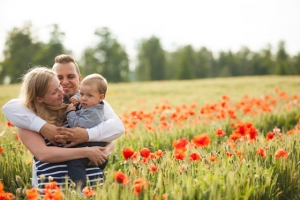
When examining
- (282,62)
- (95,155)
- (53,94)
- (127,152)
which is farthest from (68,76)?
(282,62)

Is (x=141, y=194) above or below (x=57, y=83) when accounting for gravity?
below

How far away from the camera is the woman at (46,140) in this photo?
2662mm

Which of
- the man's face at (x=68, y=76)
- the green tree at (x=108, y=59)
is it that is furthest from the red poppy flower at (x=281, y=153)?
the green tree at (x=108, y=59)

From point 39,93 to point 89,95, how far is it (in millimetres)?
451

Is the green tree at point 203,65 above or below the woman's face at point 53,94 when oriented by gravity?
above

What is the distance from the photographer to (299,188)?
2664 mm

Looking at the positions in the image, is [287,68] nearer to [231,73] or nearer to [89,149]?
[231,73]

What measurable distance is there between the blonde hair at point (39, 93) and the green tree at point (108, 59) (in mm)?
54117

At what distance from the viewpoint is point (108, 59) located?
5775cm

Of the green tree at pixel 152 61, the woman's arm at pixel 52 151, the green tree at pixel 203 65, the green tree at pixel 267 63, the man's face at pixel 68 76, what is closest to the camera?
the woman's arm at pixel 52 151

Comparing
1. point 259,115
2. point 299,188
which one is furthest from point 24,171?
point 259,115

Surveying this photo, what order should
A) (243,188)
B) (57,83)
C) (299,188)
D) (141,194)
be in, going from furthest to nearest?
(57,83), (299,188), (243,188), (141,194)

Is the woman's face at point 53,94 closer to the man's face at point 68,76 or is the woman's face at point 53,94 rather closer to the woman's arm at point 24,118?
the woman's arm at point 24,118

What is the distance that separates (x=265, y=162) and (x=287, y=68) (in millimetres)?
67218
